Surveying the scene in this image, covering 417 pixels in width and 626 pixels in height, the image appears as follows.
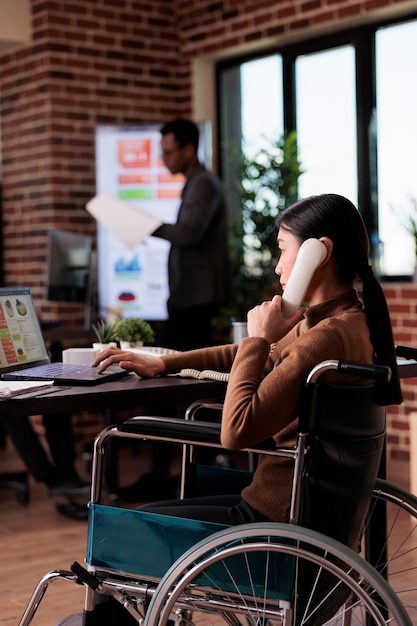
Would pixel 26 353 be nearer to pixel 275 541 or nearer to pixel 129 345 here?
pixel 129 345

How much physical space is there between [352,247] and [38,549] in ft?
7.28

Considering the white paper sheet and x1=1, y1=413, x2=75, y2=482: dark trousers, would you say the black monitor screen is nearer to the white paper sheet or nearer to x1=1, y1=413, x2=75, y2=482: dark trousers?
x1=1, y1=413, x2=75, y2=482: dark trousers

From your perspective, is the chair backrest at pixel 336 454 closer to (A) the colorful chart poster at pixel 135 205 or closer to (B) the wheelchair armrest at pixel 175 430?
(B) the wheelchair armrest at pixel 175 430

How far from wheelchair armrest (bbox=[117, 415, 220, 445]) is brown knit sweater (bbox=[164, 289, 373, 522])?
50 millimetres

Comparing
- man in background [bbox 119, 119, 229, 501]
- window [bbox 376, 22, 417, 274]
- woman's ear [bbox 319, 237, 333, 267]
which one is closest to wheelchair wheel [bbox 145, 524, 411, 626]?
woman's ear [bbox 319, 237, 333, 267]

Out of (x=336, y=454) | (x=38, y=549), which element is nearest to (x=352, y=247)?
(x=336, y=454)

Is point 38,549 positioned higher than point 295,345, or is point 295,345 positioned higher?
point 295,345

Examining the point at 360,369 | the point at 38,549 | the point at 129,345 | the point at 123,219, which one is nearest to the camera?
the point at 360,369

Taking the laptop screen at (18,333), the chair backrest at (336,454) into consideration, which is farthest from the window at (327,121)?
the chair backrest at (336,454)

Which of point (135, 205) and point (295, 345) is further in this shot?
point (135, 205)

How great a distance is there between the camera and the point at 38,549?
3.69 meters

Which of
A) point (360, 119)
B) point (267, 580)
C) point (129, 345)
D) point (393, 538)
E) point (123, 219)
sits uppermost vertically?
point (360, 119)

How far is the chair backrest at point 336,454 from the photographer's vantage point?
1.79 metres

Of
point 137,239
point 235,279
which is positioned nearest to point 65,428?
point 137,239
